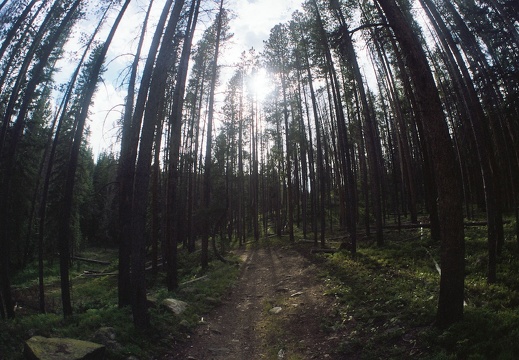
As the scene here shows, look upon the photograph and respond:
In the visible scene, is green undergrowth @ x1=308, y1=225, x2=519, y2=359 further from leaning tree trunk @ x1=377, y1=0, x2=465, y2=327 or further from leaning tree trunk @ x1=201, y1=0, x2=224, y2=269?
leaning tree trunk @ x1=201, y1=0, x2=224, y2=269

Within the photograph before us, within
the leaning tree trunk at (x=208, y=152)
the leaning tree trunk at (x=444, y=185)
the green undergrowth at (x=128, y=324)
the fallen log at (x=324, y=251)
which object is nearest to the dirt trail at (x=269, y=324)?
the green undergrowth at (x=128, y=324)

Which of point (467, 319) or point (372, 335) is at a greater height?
point (467, 319)

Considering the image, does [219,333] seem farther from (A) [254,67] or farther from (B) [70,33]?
(A) [254,67]

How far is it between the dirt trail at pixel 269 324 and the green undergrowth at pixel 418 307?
0.49 m

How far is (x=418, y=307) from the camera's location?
6.36 meters

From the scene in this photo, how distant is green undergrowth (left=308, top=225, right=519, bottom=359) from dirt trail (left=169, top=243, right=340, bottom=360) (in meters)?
0.49

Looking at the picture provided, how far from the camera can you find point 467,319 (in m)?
5.08

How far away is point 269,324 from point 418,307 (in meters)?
3.89

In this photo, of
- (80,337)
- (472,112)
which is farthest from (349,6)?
(80,337)

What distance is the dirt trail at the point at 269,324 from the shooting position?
630 cm

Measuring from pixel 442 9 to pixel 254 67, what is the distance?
43.4 ft

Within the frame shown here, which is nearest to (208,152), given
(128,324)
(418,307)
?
(128,324)

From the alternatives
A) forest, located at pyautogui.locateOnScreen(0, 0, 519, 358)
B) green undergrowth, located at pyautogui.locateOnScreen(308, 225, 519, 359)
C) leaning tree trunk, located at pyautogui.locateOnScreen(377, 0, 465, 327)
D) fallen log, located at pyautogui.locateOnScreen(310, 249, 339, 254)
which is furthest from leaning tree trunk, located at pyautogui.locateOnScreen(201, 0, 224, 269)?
leaning tree trunk, located at pyautogui.locateOnScreen(377, 0, 465, 327)

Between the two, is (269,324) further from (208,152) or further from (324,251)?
(208,152)
